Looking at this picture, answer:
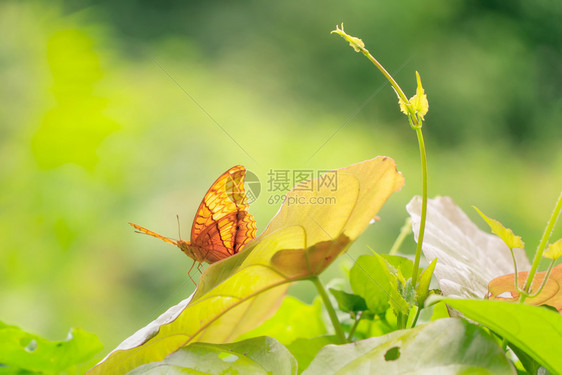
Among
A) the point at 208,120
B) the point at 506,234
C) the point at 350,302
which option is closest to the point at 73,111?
the point at 208,120

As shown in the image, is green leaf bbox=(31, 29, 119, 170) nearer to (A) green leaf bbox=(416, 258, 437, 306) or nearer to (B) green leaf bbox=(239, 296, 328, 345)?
(B) green leaf bbox=(239, 296, 328, 345)

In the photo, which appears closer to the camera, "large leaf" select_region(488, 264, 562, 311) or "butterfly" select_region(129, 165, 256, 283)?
"large leaf" select_region(488, 264, 562, 311)

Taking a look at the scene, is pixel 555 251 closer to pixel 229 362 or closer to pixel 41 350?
pixel 229 362

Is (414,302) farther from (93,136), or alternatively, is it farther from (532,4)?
(532,4)

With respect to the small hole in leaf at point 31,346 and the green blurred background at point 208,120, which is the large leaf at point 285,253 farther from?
the green blurred background at point 208,120

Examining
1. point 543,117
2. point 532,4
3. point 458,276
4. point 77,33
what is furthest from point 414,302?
point 532,4

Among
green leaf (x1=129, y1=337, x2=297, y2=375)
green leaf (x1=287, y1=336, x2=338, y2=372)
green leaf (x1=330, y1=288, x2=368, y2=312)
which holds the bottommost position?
green leaf (x1=287, y1=336, x2=338, y2=372)

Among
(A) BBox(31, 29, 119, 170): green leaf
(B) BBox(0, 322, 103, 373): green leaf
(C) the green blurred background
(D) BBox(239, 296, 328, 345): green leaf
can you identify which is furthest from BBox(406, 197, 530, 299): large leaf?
(A) BBox(31, 29, 119, 170): green leaf
